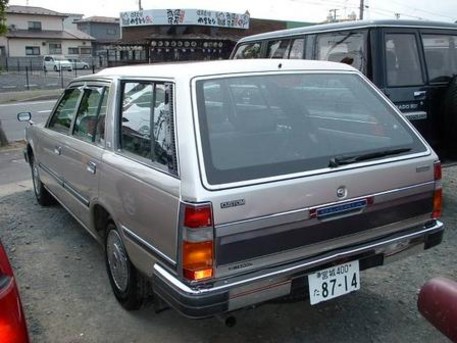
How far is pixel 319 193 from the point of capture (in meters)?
2.67

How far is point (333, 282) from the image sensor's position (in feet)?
9.23

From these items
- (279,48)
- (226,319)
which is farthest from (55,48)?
(226,319)

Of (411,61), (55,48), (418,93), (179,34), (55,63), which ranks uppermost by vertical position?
(55,48)

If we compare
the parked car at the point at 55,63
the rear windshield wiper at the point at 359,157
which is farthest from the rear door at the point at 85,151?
the parked car at the point at 55,63

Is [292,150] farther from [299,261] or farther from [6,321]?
[6,321]

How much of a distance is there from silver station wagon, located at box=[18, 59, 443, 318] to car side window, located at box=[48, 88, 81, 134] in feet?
3.07

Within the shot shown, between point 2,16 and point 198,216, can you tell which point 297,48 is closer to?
point 198,216

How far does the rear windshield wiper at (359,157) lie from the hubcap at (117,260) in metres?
1.49

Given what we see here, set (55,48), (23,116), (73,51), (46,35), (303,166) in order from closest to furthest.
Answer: (303,166)
(23,116)
(46,35)
(55,48)
(73,51)

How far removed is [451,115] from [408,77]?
1.93 ft

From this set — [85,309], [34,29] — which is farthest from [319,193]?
[34,29]

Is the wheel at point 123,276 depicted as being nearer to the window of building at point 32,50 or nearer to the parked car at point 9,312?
the parked car at point 9,312

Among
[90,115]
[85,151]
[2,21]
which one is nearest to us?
[85,151]

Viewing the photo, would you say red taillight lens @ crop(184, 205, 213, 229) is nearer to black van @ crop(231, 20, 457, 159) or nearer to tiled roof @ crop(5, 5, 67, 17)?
black van @ crop(231, 20, 457, 159)
